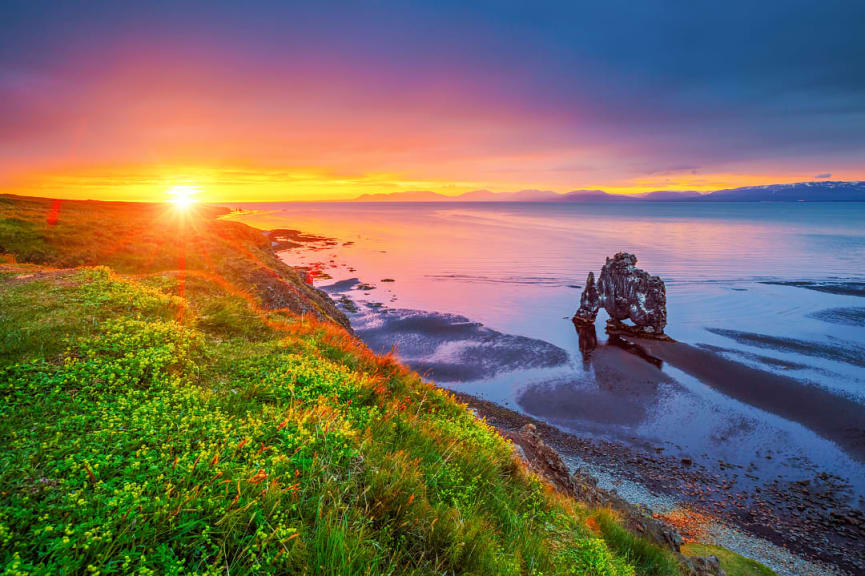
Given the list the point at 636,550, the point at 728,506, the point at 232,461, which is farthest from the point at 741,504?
the point at 232,461

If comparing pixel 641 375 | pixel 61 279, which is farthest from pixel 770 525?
pixel 61 279

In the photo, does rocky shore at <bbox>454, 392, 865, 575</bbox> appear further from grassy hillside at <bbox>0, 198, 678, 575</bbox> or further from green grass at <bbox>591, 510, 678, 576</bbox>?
grassy hillside at <bbox>0, 198, 678, 575</bbox>

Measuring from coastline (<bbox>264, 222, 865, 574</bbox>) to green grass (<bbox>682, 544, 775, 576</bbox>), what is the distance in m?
1.77

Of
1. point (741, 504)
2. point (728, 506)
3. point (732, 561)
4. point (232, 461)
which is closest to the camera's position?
point (232, 461)

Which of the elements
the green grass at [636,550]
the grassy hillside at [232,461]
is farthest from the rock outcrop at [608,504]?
the grassy hillside at [232,461]

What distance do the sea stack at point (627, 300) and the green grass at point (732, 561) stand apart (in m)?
33.7

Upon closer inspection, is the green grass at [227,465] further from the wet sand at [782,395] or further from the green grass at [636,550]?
the wet sand at [782,395]

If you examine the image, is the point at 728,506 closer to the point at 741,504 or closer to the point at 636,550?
the point at 741,504

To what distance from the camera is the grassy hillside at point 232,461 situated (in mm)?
3320

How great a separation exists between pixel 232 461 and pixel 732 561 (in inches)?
856

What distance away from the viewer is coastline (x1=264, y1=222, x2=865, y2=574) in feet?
61.7

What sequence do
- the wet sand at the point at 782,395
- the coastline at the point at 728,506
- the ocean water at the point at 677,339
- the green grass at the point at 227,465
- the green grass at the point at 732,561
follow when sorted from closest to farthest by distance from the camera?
the green grass at the point at 227,465, the green grass at the point at 732,561, the coastline at the point at 728,506, the ocean water at the point at 677,339, the wet sand at the point at 782,395

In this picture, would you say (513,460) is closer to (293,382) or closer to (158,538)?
(293,382)

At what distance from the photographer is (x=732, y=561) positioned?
1636 centimetres
